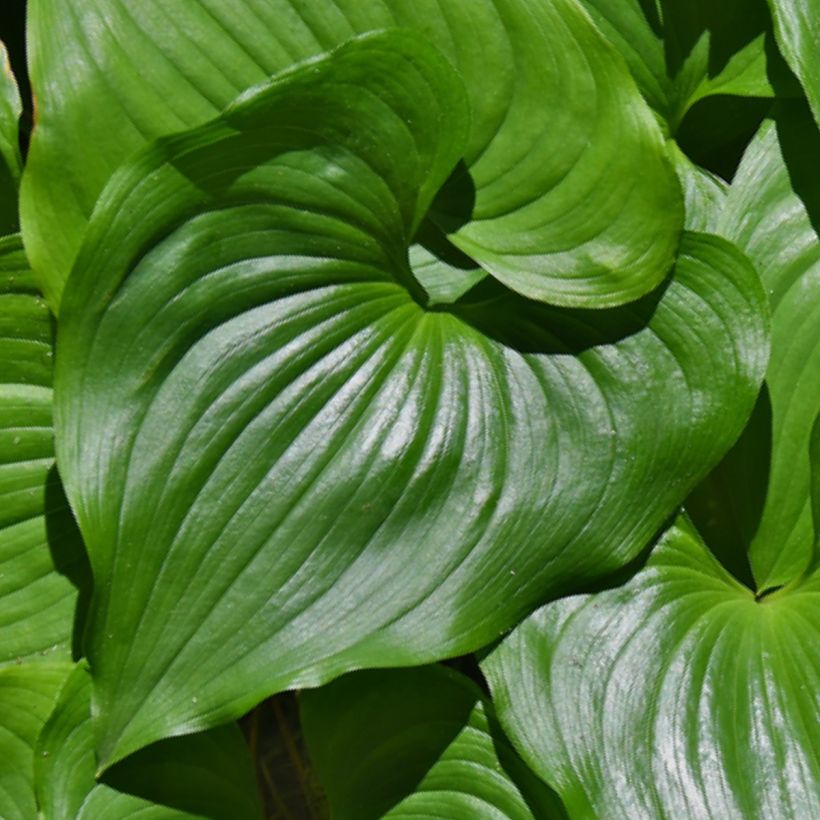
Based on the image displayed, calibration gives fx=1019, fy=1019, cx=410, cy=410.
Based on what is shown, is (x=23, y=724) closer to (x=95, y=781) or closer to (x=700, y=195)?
(x=95, y=781)

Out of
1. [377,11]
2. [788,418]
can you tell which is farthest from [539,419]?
[377,11]

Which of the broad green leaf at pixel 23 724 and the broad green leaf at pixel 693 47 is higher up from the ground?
the broad green leaf at pixel 693 47

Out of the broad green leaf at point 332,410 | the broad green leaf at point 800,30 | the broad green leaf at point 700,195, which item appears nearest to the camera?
the broad green leaf at point 332,410

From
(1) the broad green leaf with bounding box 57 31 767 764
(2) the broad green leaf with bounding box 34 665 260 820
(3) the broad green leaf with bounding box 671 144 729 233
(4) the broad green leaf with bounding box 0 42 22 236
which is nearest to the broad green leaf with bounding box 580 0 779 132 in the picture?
(3) the broad green leaf with bounding box 671 144 729 233

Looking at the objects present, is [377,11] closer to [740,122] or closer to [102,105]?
[102,105]

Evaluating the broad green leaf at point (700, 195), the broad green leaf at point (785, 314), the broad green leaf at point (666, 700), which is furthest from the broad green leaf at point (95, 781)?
the broad green leaf at point (700, 195)

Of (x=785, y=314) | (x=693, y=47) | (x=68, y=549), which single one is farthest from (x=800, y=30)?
(x=68, y=549)

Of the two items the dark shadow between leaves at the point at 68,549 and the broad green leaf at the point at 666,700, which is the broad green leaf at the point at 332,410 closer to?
the broad green leaf at the point at 666,700

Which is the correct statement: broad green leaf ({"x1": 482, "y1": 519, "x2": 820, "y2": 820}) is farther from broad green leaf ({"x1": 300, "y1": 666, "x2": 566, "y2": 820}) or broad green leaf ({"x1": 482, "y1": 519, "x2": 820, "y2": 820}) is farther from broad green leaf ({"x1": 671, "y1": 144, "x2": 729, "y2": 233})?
broad green leaf ({"x1": 671, "y1": 144, "x2": 729, "y2": 233})
